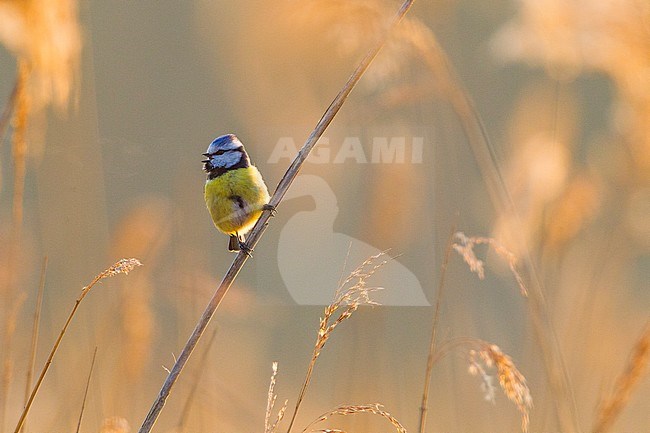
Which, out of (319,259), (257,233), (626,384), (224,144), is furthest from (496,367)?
(319,259)

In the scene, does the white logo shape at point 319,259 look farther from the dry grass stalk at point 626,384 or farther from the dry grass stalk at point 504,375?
the dry grass stalk at point 626,384

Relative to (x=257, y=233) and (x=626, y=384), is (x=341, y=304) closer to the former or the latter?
(x=257, y=233)

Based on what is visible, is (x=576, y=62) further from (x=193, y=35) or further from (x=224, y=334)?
(x=193, y=35)

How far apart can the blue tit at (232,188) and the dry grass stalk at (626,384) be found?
126 cm

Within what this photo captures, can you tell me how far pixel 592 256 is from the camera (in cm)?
306

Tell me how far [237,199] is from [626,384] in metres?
1.38

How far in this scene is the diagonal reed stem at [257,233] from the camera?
4.39 ft

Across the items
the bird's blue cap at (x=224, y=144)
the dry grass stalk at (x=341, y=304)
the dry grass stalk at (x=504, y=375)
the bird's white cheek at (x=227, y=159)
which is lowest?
the dry grass stalk at (x=504, y=375)

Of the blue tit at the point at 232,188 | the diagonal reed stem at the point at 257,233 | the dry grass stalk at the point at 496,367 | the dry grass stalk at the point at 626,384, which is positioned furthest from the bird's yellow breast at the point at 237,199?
the dry grass stalk at the point at 626,384

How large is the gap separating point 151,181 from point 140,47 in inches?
166

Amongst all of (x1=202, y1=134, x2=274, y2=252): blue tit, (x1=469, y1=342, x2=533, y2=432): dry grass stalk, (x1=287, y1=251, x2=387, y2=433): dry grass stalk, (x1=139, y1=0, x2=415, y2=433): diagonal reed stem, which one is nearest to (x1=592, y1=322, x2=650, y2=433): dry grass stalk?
(x1=469, y1=342, x2=533, y2=432): dry grass stalk

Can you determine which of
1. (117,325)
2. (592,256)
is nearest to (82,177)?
(117,325)

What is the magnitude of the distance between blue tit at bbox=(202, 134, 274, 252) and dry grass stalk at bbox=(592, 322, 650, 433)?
1.26 metres

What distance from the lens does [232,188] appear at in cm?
243
